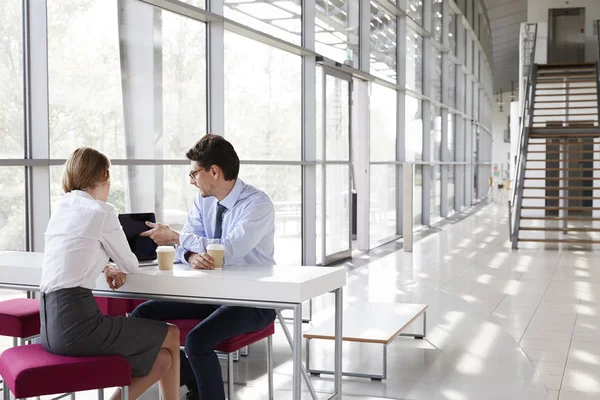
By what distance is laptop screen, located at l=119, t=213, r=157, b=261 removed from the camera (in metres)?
3.54

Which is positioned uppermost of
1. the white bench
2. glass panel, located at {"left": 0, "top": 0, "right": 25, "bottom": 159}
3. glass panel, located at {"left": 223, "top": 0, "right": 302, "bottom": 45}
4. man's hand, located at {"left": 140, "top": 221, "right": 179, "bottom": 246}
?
glass panel, located at {"left": 223, "top": 0, "right": 302, "bottom": 45}

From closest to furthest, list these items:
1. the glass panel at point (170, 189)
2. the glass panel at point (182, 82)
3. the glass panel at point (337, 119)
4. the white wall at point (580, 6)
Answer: the glass panel at point (170, 189), the glass panel at point (182, 82), the glass panel at point (337, 119), the white wall at point (580, 6)

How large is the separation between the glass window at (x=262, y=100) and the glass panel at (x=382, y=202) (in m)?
3.42

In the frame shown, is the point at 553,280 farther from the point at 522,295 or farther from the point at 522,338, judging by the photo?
the point at 522,338

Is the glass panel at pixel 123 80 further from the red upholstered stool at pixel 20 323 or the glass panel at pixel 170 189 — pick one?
the red upholstered stool at pixel 20 323

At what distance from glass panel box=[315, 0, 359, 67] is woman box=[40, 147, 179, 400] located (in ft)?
21.9

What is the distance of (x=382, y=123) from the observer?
12.4 metres

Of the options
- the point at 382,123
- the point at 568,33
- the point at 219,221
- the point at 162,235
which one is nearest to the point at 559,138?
the point at 382,123

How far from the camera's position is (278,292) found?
2.83 m

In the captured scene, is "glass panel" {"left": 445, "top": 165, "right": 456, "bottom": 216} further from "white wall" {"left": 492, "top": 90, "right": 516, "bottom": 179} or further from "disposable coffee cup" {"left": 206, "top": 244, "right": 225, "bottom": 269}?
"white wall" {"left": 492, "top": 90, "right": 516, "bottom": 179}

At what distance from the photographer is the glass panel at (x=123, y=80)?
5.00m

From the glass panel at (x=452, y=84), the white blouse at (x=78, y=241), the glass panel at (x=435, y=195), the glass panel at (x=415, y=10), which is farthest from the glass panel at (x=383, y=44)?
the white blouse at (x=78, y=241)

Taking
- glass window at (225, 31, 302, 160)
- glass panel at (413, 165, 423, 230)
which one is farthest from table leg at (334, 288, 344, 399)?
glass panel at (413, 165, 423, 230)

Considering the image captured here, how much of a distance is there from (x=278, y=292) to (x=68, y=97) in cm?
286
